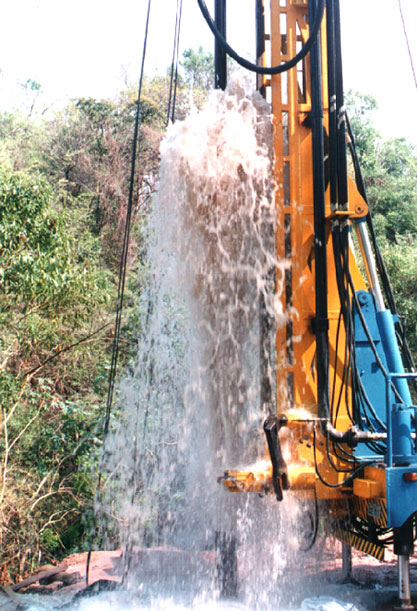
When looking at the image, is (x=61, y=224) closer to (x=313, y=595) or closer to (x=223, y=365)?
(x=223, y=365)

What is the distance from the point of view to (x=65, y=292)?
886cm

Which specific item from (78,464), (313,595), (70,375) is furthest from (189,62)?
(313,595)

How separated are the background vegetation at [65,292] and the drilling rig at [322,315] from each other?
3.06 meters

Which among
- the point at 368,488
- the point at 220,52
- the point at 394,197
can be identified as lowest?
the point at 368,488

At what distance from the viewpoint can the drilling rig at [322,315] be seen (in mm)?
4484

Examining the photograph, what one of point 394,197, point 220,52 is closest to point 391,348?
point 220,52

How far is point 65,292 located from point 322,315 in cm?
493

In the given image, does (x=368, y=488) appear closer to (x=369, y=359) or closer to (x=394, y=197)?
(x=369, y=359)

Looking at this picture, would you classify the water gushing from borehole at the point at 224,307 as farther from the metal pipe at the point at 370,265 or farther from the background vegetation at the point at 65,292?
the background vegetation at the point at 65,292

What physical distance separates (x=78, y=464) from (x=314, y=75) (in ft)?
22.9

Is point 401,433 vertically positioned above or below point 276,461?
above

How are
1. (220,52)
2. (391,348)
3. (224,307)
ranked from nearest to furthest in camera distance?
(391,348) < (224,307) < (220,52)

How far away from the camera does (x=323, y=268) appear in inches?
186

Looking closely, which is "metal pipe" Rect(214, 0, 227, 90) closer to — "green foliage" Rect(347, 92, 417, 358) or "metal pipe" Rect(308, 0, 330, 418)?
"metal pipe" Rect(308, 0, 330, 418)
